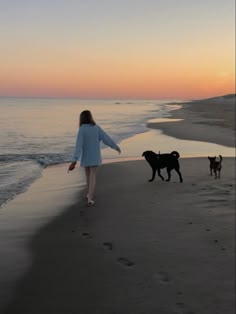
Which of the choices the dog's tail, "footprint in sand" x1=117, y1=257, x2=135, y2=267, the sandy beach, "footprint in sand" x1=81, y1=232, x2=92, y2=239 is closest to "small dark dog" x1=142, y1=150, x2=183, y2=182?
the dog's tail

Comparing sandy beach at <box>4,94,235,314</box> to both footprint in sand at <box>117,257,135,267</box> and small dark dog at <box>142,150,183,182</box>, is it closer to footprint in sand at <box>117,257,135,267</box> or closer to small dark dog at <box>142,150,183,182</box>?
footprint in sand at <box>117,257,135,267</box>

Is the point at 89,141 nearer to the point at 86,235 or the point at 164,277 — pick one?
the point at 86,235

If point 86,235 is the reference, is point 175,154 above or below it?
above

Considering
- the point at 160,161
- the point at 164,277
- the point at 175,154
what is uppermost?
the point at 175,154

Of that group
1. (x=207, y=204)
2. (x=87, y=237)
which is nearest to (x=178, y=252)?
(x=87, y=237)

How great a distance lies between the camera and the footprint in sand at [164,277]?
174 inches

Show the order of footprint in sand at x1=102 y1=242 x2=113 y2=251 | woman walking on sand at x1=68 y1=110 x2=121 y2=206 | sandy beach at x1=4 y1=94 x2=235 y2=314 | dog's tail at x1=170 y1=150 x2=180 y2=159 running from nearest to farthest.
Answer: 1. sandy beach at x1=4 y1=94 x2=235 y2=314
2. footprint in sand at x1=102 y1=242 x2=113 y2=251
3. woman walking on sand at x1=68 y1=110 x2=121 y2=206
4. dog's tail at x1=170 y1=150 x2=180 y2=159

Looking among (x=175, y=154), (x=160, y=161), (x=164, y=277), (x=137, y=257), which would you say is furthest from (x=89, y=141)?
(x=164, y=277)

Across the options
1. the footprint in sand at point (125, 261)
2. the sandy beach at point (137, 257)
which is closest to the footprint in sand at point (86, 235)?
the sandy beach at point (137, 257)

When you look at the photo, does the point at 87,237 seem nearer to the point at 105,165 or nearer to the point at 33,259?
the point at 33,259

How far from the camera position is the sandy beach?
3.97 meters

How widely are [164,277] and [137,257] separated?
605 millimetres

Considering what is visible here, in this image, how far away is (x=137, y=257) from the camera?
5.06 metres

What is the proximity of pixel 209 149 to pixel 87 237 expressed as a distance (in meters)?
12.7
